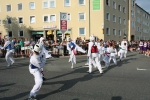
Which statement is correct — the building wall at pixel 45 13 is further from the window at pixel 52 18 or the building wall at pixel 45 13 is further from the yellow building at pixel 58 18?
the window at pixel 52 18

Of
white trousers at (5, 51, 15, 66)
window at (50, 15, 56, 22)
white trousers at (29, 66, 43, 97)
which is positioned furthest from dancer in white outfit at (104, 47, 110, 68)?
window at (50, 15, 56, 22)

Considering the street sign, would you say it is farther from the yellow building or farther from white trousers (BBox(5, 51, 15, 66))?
the yellow building

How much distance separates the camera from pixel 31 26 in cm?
4247

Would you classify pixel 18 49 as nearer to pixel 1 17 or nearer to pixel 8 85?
pixel 8 85

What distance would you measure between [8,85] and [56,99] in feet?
9.41

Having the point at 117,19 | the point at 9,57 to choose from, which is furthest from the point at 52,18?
the point at 9,57

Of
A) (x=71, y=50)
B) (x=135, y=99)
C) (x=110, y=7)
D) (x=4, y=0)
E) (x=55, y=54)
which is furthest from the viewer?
(x=4, y=0)

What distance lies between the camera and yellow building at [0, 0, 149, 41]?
124ft

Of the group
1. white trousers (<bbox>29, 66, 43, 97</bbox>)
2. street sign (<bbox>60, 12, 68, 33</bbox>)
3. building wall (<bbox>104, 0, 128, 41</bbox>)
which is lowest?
white trousers (<bbox>29, 66, 43, 97</bbox>)

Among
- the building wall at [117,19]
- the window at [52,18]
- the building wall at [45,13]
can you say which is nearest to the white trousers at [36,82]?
the building wall at [45,13]

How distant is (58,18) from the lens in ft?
131

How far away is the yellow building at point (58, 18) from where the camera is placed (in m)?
37.9

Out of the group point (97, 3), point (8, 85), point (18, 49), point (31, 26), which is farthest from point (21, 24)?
point (8, 85)

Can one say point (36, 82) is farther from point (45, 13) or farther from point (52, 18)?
point (45, 13)
